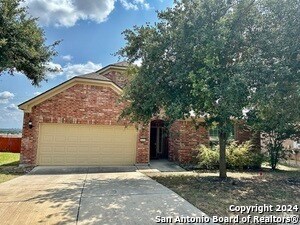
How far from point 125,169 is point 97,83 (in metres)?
5.28

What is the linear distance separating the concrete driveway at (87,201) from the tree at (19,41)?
5.74m

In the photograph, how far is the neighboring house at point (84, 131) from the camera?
527 inches

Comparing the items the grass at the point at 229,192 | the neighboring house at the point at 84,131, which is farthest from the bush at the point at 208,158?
the grass at the point at 229,192

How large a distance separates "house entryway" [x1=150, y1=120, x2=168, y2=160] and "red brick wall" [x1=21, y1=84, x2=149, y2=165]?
315 cm

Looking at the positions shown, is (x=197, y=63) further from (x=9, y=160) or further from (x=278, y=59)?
(x=9, y=160)

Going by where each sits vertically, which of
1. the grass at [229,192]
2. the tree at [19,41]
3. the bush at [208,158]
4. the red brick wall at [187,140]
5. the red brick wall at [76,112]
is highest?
the tree at [19,41]

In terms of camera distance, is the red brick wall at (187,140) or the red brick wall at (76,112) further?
the red brick wall at (187,140)

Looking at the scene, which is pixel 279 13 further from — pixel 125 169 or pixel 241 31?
pixel 125 169

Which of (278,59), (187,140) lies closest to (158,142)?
(187,140)

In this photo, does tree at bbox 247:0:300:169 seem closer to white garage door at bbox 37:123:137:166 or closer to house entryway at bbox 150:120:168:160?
white garage door at bbox 37:123:137:166

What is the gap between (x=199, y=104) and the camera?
8.91 metres

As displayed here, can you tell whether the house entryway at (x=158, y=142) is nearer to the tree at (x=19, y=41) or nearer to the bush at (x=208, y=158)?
the bush at (x=208, y=158)

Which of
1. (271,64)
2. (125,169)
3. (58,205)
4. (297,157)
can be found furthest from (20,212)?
(297,157)

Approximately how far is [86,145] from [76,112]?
1983 millimetres
